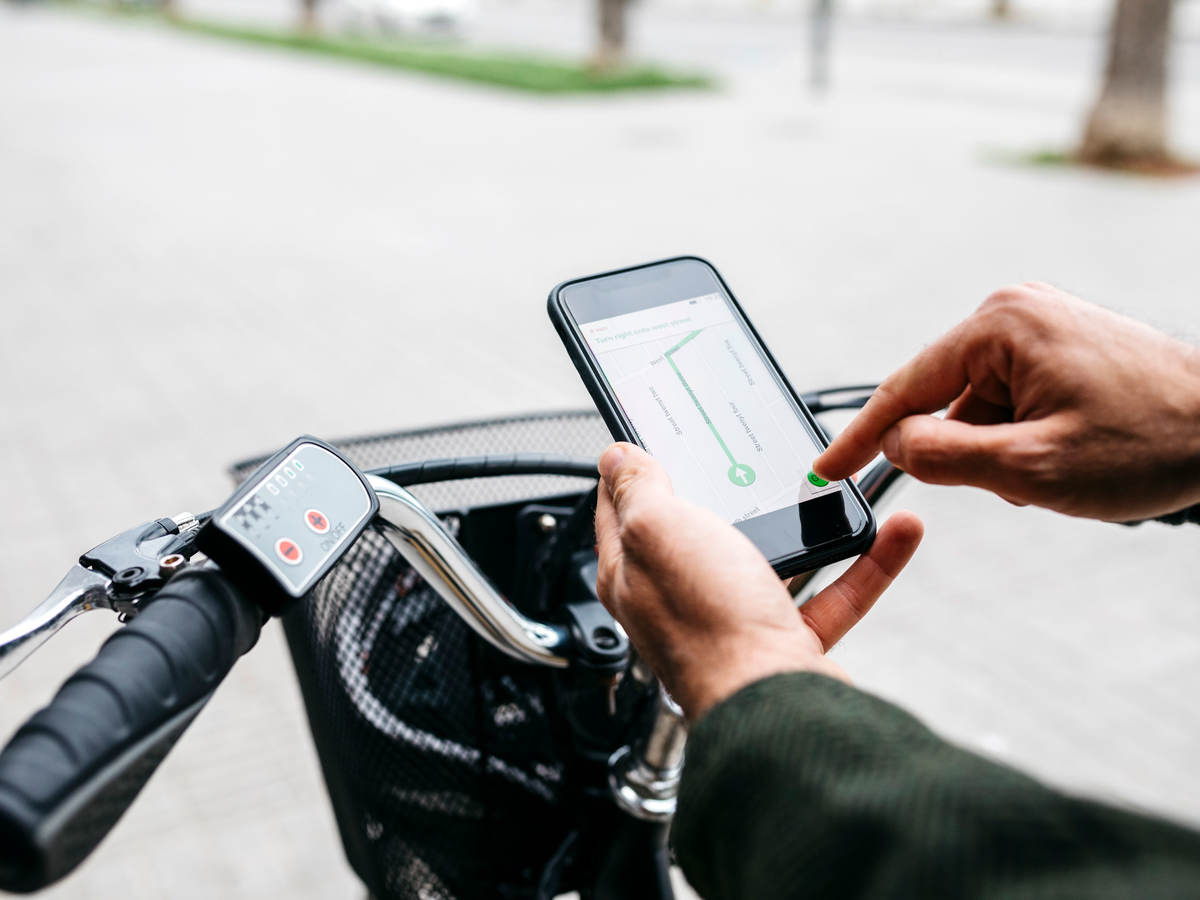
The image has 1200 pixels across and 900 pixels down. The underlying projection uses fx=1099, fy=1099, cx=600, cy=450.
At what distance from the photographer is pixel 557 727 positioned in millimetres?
1435

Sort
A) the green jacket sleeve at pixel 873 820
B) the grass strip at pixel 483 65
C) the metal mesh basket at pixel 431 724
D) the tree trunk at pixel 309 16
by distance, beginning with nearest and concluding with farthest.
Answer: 1. the green jacket sleeve at pixel 873 820
2. the metal mesh basket at pixel 431 724
3. the grass strip at pixel 483 65
4. the tree trunk at pixel 309 16

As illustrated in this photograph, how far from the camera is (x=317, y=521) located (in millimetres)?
945

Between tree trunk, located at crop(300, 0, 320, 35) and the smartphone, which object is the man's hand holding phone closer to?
the smartphone

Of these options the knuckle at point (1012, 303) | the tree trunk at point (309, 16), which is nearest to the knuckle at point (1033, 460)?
the knuckle at point (1012, 303)

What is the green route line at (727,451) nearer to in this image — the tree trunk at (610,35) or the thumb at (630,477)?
the thumb at (630,477)

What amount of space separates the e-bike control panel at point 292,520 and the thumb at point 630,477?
23 cm

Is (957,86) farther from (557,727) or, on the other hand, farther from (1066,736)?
(557,727)

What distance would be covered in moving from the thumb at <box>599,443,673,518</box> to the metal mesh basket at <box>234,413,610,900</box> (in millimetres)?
366

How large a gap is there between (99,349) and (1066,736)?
4.71 m

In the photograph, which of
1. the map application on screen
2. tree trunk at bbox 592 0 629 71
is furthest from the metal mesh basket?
tree trunk at bbox 592 0 629 71

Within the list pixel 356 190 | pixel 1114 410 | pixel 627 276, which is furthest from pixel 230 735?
pixel 356 190

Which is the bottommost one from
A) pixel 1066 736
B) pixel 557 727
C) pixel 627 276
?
pixel 1066 736

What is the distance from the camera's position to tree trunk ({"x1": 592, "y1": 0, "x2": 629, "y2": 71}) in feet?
48.4

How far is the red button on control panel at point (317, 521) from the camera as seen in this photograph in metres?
0.94
